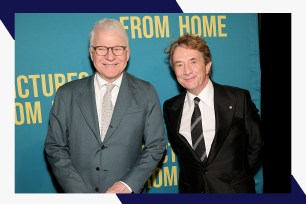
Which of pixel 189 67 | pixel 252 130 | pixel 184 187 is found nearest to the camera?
pixel 189 67

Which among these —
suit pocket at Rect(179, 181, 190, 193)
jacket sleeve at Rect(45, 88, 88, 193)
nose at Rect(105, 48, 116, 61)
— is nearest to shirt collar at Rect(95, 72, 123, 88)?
nose at Rect(105, 48, 116, 61)

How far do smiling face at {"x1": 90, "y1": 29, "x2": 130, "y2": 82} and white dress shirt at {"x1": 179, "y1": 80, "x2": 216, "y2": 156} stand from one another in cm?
68

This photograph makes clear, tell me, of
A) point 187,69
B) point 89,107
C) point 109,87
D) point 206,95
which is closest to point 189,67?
point 187,69

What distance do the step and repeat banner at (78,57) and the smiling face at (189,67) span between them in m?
0.64

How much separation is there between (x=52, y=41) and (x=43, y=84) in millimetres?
445

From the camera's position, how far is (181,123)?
8.53ft

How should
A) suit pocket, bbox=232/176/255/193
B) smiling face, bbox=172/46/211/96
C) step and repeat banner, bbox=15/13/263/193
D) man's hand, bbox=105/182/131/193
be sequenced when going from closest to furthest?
man's hand, bbox=105/182/131/193 < smiling face, bbox=172/46/211/96 < suit pocket, bbox=232/176/255/193 < step and repeat banner, bbox=15/13/263/193

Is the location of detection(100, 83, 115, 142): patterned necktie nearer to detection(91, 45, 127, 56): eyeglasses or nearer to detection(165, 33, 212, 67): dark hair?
detection(91, 45, 127, 56): eyeglasses

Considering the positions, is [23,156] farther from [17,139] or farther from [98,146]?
[98,146]

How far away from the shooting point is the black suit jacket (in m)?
2.49

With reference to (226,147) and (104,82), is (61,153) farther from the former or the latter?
(226,147)

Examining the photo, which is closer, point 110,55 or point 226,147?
point 110,55

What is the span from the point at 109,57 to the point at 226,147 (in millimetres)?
1219

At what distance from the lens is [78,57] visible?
9.88ft
